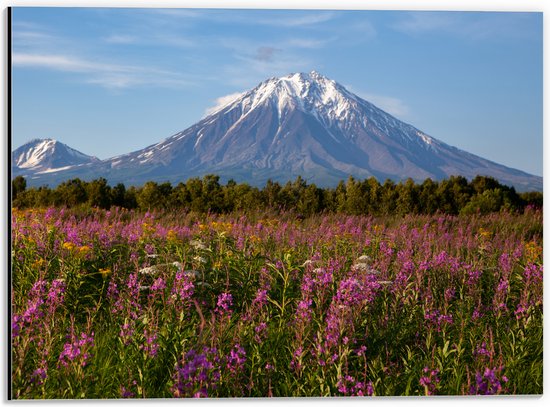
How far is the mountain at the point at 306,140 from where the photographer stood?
7.09 metres

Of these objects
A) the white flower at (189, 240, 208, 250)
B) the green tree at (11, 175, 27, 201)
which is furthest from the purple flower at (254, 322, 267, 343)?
the green tree at (11, 175, 27, 201)

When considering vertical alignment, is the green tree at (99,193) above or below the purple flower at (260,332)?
above

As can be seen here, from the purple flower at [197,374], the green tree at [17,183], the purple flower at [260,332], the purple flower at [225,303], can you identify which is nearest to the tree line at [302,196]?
the green tree at [17,183]

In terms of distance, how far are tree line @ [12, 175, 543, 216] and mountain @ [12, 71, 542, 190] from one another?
0.50 m

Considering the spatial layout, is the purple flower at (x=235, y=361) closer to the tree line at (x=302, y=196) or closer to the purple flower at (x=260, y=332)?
the purple flower at (x=260, y=332)

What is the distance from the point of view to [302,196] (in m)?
14.0

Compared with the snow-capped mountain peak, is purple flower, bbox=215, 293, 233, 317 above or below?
below

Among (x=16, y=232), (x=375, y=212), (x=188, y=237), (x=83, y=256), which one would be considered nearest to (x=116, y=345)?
(x=83, y=256)

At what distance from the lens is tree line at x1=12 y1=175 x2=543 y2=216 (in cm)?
1352

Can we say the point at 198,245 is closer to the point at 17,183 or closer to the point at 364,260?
the point at 364,260

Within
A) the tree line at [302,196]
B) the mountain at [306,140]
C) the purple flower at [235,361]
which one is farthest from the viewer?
the tree line at [302,196]

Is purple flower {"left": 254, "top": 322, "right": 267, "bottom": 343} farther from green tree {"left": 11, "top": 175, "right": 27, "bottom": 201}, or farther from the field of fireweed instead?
green tree {"left": 11, "top": 175, "right": 27, "bottom": 201}

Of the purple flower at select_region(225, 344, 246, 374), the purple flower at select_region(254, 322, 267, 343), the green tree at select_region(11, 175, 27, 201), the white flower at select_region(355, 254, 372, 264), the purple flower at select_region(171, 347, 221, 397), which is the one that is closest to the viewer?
the purple flower at select_region(171, 347, 221, 397)

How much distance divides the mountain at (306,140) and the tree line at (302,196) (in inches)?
19.6
